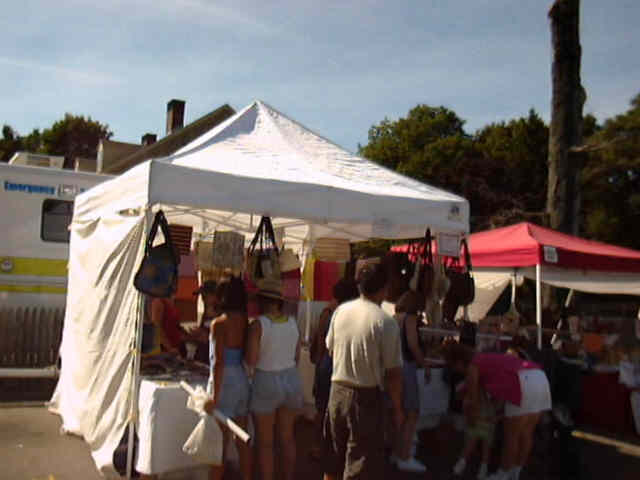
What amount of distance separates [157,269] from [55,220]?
516 cm

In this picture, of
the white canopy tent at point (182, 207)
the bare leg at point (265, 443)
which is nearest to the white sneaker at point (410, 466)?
the bare leg at point (265, 443)

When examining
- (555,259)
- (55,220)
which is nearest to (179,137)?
(55,220)

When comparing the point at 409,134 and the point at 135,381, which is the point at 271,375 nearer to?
the point at 135,381

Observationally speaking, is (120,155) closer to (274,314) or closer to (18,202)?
(18,202)

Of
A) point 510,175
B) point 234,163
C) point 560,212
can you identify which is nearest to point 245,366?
point 234,163

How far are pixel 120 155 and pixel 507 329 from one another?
1167 inches

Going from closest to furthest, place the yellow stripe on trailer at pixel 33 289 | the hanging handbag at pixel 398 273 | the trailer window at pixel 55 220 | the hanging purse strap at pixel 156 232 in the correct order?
the hanging purse strap at pixel 156 232 → the hanging handbag at pixel 398 273 → the yellow stripe on trailer at pixel 33 289 → the trailer window at pixel 55 220

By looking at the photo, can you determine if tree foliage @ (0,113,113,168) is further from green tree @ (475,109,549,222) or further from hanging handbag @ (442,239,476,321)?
hanging handbag @ (442,239,476,321)

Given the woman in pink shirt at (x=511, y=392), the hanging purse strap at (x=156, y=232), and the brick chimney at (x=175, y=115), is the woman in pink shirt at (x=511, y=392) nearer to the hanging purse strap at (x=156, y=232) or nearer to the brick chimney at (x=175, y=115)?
the hanging purse strap at (x=156, y=232)

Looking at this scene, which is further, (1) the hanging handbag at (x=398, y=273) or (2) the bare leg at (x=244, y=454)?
(1) the hanging handbag at (x=398, y=273)

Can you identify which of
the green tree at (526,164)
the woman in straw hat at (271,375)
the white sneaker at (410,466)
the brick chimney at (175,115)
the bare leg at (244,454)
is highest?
the brick chimney at (175,115)

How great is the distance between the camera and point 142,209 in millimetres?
4789

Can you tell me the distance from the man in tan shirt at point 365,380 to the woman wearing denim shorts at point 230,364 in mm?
715

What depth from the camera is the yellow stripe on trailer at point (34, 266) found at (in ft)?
28.7
